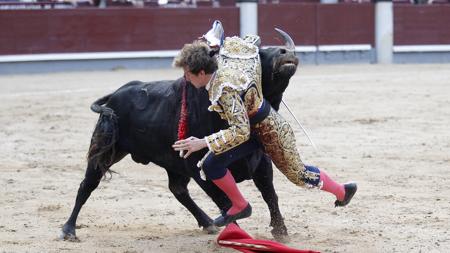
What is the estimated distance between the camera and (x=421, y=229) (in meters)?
4.17

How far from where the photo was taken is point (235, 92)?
137 inches

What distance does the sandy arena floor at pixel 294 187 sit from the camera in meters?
4.10

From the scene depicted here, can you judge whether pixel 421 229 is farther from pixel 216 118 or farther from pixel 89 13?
pixel 89 13

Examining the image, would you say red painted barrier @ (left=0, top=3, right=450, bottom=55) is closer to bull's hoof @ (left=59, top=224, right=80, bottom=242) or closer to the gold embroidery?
bull's hoof @ (left=59, top=224, right=80, bottom=242)

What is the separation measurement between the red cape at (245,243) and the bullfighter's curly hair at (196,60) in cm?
67

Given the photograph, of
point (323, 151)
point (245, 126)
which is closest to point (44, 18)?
point (323, 151)

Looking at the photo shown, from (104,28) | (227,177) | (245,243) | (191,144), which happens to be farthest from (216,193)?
(104,28)

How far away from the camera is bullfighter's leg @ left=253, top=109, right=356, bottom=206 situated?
3691 mm

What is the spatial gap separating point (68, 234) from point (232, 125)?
1.08 meters

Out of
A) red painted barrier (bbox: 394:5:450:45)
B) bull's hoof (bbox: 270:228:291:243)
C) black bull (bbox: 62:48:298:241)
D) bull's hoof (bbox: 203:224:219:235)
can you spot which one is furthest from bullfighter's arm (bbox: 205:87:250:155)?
red painted barrier (bbox: 394:5:450:45)

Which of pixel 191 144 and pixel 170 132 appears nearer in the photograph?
pixel 191 144

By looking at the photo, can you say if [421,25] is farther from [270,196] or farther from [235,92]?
[235,92]

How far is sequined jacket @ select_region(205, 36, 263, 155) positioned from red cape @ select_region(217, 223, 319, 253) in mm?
378

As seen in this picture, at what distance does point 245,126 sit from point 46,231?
131 centimetres
